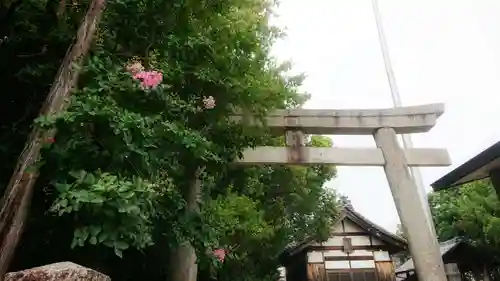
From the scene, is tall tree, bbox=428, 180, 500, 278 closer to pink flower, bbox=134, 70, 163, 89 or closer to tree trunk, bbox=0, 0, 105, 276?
pink flower, bbox=134, 70, 163, 89

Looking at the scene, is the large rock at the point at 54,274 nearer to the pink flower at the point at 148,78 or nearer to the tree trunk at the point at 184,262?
the pink flower at the point at 148,78

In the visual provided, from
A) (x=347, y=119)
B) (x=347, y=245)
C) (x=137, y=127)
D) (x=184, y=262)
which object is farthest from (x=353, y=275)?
(x=137, y=127)

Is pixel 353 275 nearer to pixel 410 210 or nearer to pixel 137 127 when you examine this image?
pixel 410 210

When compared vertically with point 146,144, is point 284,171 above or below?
above

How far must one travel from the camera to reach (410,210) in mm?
6812

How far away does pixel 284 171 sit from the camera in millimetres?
11867

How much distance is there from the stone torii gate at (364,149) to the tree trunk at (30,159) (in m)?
3.01

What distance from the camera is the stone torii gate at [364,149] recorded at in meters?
7.18

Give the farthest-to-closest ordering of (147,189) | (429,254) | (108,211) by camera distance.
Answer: (429,254) < (147,189) < (108,211)

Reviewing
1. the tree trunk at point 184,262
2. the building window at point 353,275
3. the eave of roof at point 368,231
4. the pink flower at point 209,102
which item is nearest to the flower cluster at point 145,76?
the pink flower at point 209,102

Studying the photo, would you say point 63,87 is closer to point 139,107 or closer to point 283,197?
point 139,107

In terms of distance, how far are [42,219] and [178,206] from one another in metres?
1.49

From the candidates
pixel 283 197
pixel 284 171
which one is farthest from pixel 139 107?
pixel 283 197

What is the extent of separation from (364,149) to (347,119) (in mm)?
603
